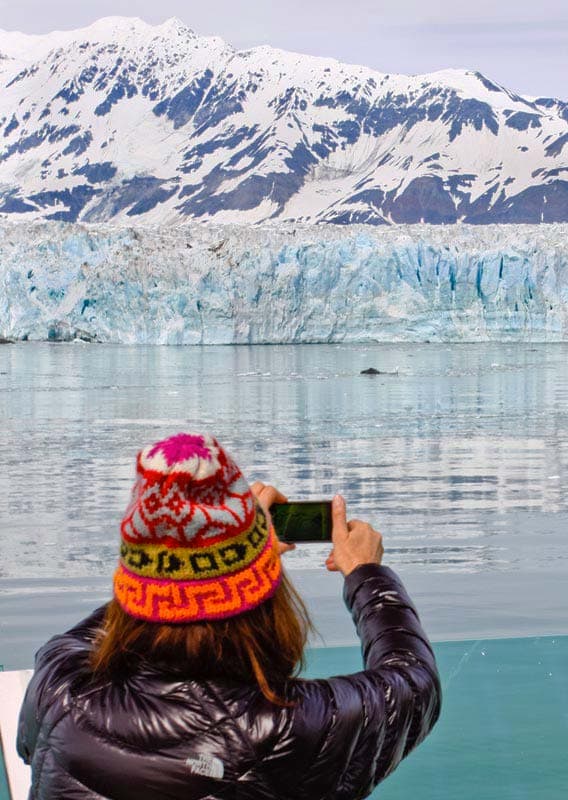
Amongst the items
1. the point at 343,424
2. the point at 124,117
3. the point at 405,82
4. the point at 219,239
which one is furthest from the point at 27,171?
the point at 343,424

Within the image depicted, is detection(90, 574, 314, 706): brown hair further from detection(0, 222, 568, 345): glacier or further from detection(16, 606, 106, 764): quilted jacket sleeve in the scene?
detection(0, 222, 568, 345): glacier

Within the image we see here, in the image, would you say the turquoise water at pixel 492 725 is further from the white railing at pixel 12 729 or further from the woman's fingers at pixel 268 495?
the woman's fingers at pixel 268 495

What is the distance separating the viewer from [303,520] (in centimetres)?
124

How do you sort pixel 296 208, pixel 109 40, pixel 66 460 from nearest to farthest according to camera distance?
1. pixel 66 460
2. pixel 296 208
3. pixel 109 40

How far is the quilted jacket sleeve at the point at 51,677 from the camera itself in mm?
1040

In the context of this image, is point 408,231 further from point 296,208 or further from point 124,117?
point 124,117

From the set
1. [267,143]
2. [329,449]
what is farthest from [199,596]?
[267,143]

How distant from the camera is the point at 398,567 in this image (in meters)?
5.29

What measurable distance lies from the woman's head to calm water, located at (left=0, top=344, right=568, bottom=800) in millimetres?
1228

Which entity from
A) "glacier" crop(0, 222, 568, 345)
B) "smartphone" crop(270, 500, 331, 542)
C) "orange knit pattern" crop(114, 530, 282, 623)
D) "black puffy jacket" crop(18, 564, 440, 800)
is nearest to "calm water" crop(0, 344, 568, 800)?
"smartphone" crop(270, 500, 331, 542)

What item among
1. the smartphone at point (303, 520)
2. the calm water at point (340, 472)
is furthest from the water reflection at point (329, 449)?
the smartphone at point (303, 520)

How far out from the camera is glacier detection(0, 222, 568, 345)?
3319 centimetres

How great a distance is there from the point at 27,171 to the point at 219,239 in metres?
125

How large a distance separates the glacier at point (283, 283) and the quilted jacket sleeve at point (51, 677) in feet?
106
